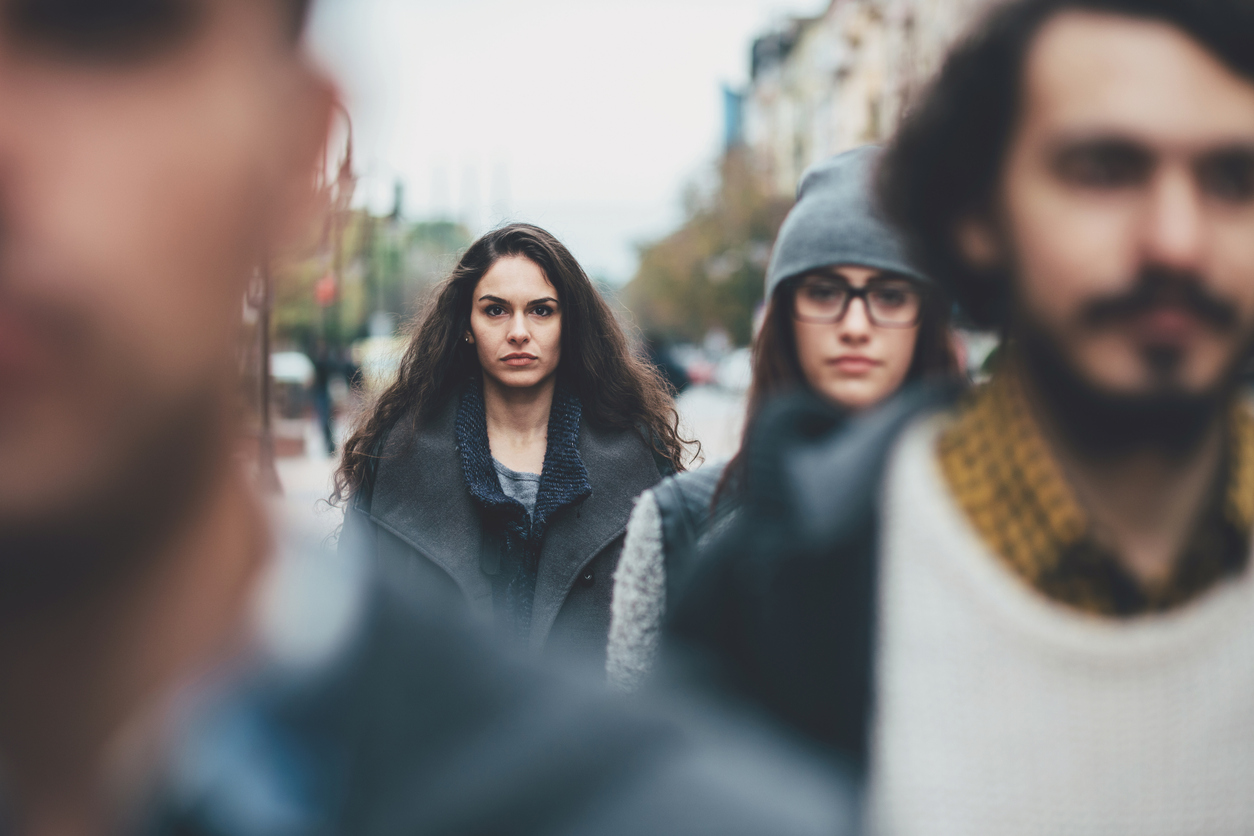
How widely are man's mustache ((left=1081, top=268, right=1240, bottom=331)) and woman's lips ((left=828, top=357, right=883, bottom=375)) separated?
120cm

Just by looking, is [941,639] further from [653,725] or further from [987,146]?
[987,146]

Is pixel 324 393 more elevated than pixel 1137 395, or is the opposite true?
pixel 1137 395

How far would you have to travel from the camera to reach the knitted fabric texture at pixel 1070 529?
1181mm

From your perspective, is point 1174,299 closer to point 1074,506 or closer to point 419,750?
point 1074,506

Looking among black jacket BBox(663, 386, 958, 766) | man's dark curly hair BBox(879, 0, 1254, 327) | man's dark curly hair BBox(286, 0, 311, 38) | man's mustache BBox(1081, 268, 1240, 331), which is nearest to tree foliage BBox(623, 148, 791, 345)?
man's dark curly hair BBox(879, 0, 1254, 327)

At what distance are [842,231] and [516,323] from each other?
1.46 meters

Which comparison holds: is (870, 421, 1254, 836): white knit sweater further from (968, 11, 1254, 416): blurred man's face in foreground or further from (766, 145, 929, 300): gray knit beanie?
(766, 145, 929, 300): gray knit beanie

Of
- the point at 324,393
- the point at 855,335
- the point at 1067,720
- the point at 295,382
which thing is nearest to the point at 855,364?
the point at 855,335

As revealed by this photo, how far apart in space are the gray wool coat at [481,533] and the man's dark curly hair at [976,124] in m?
2.01

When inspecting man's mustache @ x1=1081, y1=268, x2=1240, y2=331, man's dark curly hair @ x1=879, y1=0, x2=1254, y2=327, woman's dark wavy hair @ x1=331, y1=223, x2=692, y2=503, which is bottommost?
woman's dark wavy hair @ x1=331, y1=223, x2=692, y2=503

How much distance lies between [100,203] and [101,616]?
1.05ft

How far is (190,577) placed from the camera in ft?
2.65

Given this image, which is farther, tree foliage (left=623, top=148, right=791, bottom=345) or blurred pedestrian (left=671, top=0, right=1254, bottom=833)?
tree foliage (left=623, top=148, right=791, bottom=345)

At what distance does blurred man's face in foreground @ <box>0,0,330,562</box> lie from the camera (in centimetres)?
69
